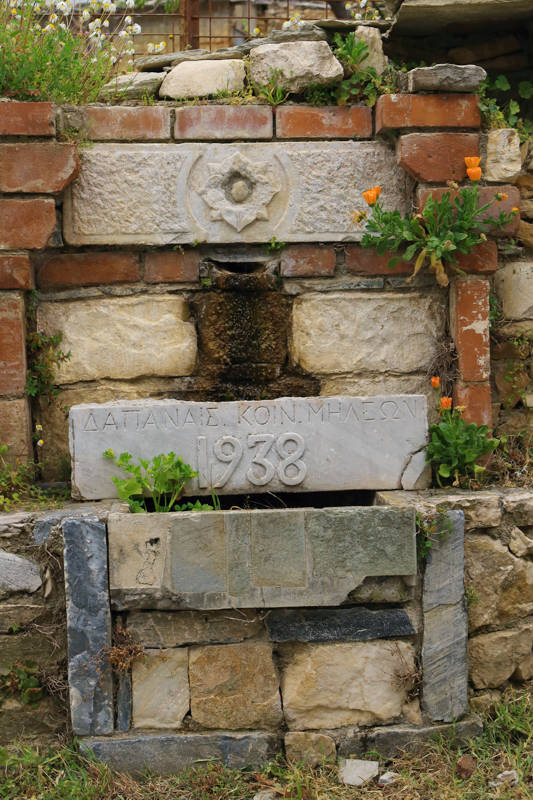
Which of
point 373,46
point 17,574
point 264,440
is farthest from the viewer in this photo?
point 373,46

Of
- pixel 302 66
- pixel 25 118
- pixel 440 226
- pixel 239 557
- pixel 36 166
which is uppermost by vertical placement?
pixel 302 66

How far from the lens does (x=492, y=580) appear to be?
300cm

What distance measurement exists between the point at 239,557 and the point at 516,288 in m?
1.93

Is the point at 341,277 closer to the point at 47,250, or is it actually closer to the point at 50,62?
the point at 47,250

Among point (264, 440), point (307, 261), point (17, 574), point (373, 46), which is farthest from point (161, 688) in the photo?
point (373, 46)

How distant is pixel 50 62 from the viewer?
341 cm

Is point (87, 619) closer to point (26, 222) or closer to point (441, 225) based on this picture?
point (26, 222)

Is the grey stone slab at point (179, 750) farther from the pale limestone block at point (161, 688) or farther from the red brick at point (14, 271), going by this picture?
the red brick at point (14, 271)

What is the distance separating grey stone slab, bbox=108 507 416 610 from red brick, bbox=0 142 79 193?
1.46 meters

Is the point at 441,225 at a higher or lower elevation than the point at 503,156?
lower

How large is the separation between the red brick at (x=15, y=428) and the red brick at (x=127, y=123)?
122 centimetres

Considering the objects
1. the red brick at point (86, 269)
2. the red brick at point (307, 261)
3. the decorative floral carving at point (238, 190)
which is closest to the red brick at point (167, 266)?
the red brick at point (86, 269)

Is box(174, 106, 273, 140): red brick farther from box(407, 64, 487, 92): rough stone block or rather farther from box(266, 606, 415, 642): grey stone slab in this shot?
box(266, 606, 415, 642): grey stone slab

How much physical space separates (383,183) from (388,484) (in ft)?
→ 4.52
